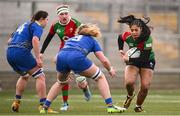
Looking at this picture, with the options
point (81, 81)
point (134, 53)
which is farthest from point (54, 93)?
point (81, 81)

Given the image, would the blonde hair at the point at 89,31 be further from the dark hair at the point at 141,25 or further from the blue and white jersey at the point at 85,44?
the dark hair at the point at 141,25

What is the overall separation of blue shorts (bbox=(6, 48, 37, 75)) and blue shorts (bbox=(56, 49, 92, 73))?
1626 mm

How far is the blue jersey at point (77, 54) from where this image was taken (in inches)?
549

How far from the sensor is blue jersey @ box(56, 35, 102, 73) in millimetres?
13938

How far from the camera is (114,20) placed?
2764 centimetres

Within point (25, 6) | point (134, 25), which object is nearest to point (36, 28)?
point (134, 25)

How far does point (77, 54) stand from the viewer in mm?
13938

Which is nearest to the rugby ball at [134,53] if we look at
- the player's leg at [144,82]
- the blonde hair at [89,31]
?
the player's leg at [144,82]

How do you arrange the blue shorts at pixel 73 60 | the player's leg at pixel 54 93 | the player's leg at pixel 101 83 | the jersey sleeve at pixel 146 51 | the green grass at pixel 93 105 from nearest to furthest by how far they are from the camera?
the blue shorts at pixel 73 60 → the player's leg at pixel 101 83 → the player's leg at pixel 54 93 → the green grass at pixel 93 105 → the jersey sleeve at pixel 146 51

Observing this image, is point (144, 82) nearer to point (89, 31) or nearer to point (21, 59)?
point (89, 31)

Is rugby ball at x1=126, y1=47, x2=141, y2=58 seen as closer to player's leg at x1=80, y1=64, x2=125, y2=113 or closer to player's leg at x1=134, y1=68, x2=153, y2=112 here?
player's leg at x1=134, y1=68, x2=153, y2=112

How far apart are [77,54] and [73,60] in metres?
0.13

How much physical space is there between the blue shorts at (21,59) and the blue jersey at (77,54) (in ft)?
5.19

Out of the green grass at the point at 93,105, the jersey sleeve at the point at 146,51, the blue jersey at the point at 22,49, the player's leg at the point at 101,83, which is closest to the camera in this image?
the player's leg at the point at 101,83
